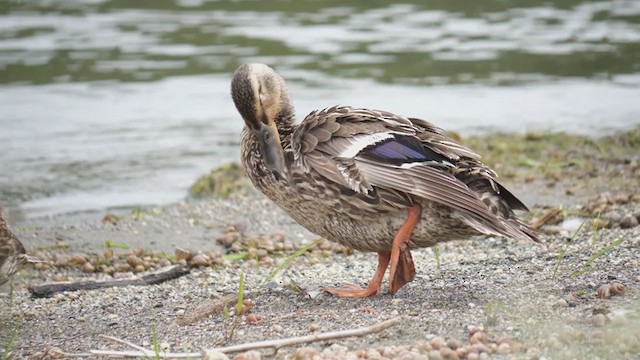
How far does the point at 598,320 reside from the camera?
15.1 ft

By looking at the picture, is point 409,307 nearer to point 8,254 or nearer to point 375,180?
point 375,180

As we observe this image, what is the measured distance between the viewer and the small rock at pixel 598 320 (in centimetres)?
460

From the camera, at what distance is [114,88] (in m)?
13.6

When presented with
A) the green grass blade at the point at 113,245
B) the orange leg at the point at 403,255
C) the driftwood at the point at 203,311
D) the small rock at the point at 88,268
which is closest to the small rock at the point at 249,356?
the driftwood at the point at 203,311

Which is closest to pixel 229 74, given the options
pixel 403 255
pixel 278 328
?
pixel 403 255

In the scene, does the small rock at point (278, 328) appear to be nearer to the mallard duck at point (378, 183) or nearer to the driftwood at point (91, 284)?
the mallard duck at point (378, 183)

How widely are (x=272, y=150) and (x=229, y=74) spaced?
8.45m

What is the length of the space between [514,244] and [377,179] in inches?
76.9

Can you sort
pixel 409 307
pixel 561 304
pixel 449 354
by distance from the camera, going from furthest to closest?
pixel 409 307 < pixel 561 304 < pixel 449 354

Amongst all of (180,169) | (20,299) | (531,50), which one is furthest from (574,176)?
(531,50)

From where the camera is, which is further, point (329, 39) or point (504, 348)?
point (329, 39)

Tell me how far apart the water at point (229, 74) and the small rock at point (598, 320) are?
6029 mm

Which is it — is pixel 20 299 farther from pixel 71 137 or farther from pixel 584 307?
pixel 71 137

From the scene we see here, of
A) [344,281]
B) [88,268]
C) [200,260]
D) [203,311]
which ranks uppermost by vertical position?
[203,311]
